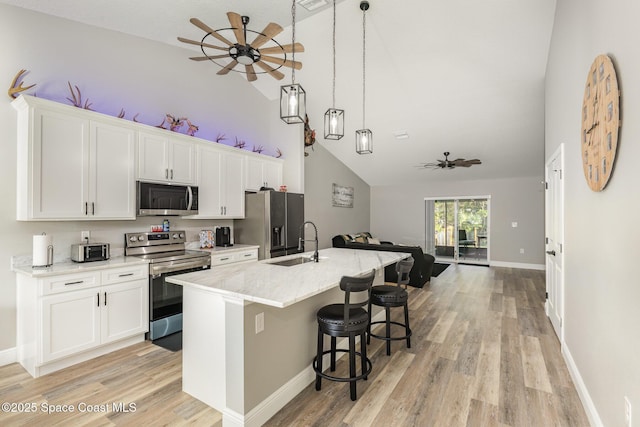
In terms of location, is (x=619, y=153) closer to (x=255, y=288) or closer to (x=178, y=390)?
(x=255, y=288)

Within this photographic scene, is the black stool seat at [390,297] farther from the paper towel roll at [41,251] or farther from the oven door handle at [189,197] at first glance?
the paper towel roll at [41,251]

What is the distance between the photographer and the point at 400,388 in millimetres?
2453

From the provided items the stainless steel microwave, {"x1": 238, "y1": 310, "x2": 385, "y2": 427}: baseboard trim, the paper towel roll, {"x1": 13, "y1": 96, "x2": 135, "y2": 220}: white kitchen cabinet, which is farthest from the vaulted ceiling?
{"x1": 238, "y1": 310, "x2": 385, "y2": 427}: baseboard trim

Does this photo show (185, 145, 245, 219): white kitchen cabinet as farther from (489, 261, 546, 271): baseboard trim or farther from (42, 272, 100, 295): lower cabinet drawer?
(489, 261, 546, 271): baseboard trim

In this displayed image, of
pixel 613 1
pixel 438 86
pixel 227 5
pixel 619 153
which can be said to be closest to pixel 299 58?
pixel 227 5

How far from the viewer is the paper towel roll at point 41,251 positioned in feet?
9.20

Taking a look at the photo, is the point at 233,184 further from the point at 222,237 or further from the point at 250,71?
the point at 250,71

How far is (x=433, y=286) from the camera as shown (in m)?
5.92

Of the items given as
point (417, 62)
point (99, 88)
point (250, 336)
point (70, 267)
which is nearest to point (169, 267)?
point (70, 267)

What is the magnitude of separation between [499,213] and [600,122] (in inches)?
275

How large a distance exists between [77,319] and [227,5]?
334 cm

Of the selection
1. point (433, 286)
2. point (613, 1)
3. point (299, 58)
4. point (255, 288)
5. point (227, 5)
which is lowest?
point (433, 286)

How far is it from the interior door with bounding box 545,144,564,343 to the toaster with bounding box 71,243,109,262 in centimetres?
473

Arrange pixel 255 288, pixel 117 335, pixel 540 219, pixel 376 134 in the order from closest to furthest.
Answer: pixel 255 288, pixel 117 335, pixel 376 134, pixel 540 219
